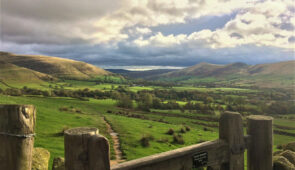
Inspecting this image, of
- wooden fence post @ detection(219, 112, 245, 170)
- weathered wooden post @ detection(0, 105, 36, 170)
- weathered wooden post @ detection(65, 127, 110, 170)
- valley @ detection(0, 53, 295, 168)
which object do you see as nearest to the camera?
weathered wooden post @ detection(65, 127, 110, 170)

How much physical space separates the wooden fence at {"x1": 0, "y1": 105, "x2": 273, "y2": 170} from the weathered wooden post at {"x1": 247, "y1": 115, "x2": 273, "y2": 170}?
0.32 m

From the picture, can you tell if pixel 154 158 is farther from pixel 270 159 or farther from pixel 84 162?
pixel 270 159

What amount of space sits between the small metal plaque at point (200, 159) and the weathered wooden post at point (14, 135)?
10.6 ft

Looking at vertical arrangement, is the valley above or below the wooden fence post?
below

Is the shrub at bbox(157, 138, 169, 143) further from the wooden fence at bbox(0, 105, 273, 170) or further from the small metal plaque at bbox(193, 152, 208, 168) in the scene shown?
the small metal plaque at bbox(193, 152, 208, 168)

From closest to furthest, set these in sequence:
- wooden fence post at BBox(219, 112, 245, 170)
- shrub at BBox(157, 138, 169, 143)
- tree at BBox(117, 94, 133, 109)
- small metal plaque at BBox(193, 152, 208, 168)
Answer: small metal plaque at BBox(193, 152, 208, 168) → wooden fence post at BBox(219, 112, 245, 170) → shrub at BBox(157, 138, 169, 143) → tree at BBox(117, 94, 133, 109)

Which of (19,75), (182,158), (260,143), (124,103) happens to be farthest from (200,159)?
(19,75)

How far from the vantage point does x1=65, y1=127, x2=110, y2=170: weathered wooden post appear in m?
3.12

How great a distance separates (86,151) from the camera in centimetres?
316

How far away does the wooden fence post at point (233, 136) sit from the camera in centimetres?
479

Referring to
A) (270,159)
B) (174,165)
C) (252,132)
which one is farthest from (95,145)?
(270,159)

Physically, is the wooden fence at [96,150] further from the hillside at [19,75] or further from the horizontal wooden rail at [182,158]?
the hillside at [19,75]

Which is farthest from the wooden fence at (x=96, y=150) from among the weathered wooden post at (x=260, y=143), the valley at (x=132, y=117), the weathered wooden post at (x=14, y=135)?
the valley at (x=132, y=117)

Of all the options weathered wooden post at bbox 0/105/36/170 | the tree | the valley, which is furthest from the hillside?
weathered wooden post at bbox 0/105/36/170
